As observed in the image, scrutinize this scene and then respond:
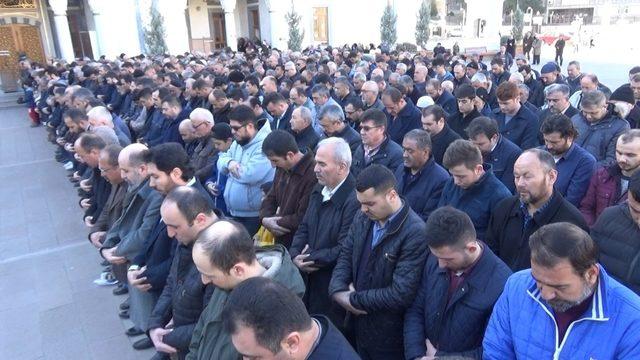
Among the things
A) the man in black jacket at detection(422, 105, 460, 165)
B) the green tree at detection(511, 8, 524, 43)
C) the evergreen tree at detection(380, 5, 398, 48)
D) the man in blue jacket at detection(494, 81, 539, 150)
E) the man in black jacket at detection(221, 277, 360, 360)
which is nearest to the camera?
the man in black jacket at detection(221, 277, 360, 360)

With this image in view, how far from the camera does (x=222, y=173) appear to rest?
211 inches

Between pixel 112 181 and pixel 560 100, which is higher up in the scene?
pixel 560 100

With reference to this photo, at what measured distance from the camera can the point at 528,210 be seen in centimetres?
322

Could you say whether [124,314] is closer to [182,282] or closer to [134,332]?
[134,332]

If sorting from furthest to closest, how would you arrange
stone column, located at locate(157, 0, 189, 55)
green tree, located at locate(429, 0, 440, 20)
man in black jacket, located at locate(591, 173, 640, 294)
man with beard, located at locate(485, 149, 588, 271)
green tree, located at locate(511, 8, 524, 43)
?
green tree, located at locate(429, 0, 440, 20), green tree, located at locate(511, 8, 524, 43), stone column, located at locate(157, 0, 189, 55), man with beard, located at locate(485, 149, 588, 271), man in black jacket, located at locate(591, 173, 640, 294)

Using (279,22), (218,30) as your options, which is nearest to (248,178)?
(279,22)

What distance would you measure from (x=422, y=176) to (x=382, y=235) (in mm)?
1288

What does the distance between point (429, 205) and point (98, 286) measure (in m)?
3.90

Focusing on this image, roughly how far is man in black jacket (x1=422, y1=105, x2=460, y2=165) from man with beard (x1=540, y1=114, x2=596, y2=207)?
4.49 feet

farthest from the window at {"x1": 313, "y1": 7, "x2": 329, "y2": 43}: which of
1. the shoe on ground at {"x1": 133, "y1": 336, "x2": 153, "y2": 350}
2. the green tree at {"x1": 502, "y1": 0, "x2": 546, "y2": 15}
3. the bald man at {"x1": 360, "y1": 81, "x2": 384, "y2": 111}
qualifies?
the green tree at {"x1": 502, "y1": 0, "x2": 546, "y2": 15}

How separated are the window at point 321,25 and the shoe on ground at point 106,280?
24903mm

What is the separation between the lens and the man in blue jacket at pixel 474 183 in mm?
3586

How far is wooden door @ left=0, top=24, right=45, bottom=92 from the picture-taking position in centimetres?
2305

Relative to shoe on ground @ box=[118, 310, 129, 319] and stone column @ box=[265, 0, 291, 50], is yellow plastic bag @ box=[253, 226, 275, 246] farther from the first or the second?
stone column @ box=[265, 0, 291, 50]
